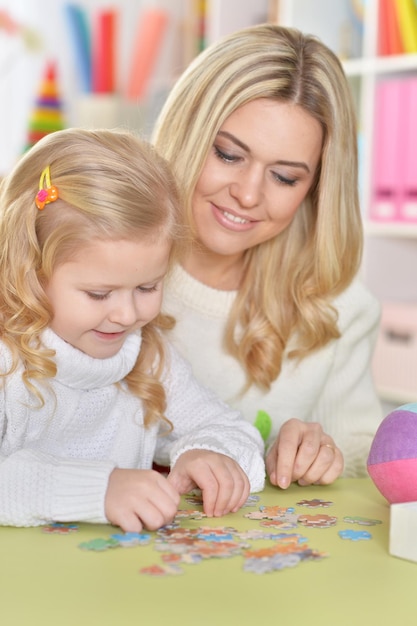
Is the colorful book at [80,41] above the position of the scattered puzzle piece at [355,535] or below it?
above

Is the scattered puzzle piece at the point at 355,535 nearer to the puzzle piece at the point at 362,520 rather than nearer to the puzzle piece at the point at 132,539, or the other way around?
the puzzle piece at the point at 362,520

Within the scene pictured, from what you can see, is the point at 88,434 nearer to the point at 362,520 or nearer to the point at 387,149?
the point at 362,520

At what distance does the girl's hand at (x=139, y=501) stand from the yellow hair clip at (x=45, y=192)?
1.16 feet

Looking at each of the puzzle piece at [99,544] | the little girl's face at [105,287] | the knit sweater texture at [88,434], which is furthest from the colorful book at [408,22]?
the puzzle piece at [99,544]

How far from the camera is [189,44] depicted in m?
4.03

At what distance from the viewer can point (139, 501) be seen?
1.07 m

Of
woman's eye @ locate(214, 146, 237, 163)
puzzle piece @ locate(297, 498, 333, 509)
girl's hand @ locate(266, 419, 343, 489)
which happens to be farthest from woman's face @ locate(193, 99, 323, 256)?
puzzle piece @ locate(297, 498, 333, 509)

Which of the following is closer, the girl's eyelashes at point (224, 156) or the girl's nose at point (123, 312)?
the girl's nose at point (123, 312)

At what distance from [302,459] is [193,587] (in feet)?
1.55

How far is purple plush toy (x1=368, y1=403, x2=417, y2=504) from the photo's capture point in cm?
112

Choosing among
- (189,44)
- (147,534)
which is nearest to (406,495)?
(147,534)

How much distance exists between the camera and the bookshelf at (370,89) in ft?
10.7

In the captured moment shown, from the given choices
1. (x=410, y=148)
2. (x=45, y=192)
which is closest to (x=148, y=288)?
(x=45, y=192)

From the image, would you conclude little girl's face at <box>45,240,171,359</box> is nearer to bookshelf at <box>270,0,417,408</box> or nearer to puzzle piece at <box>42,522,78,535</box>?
puzzle piece at <box>42,522,78,535</box>
